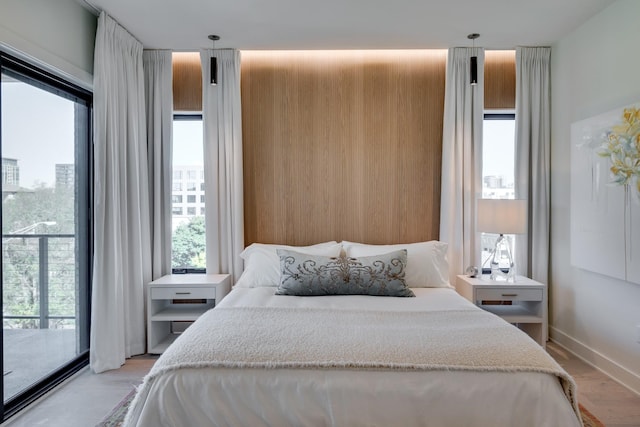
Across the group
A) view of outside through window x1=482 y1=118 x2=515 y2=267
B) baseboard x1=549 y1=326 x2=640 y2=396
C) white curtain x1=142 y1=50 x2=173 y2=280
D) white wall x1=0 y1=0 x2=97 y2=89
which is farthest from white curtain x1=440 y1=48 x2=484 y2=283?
white wall x1=0 y1=0 x2=97 y2=89

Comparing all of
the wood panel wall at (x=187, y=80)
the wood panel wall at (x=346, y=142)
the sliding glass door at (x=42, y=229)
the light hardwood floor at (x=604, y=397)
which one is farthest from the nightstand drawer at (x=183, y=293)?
the light hardwood floor at (x=604, y=397)

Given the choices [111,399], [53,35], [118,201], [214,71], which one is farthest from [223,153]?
[111,399]

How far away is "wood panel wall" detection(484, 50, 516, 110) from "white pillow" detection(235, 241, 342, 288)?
2.01 metres

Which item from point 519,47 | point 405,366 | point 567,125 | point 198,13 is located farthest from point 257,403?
point 519,47

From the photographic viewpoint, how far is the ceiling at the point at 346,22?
2869 millimetres

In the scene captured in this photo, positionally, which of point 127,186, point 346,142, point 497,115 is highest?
point 497,115

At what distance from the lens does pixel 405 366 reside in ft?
5.52

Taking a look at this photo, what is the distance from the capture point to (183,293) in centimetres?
333

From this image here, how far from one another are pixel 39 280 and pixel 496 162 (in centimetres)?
388

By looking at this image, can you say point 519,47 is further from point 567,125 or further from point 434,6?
point 434,6

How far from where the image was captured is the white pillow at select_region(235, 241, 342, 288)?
317 centimetres

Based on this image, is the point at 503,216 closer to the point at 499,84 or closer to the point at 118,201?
the point at 499,84

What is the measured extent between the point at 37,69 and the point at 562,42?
4.07 meters

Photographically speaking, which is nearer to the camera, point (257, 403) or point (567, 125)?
point (257, 403)
